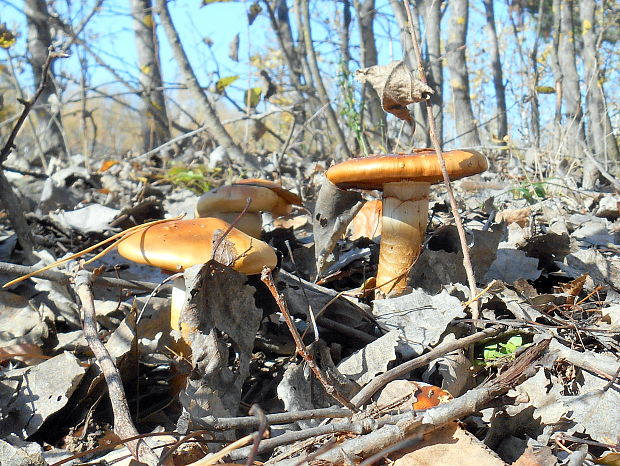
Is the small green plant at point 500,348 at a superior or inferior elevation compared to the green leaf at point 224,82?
inferior

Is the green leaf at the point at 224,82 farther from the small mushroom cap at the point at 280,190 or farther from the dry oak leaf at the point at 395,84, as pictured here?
the dry oak leaf at the point at 395,84

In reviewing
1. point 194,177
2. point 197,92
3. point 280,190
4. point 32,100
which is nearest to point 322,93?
point 197,92

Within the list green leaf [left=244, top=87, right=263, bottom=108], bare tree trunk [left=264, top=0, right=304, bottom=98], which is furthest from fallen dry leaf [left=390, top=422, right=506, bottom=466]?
bare tree trunk [left=264, top=0, right=304, bottom=98]

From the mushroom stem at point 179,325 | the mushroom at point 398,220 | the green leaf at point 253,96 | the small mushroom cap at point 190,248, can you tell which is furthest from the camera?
the green leaf at point 253,96

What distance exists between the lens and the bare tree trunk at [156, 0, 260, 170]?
193 inches

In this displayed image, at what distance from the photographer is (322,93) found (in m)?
5.49

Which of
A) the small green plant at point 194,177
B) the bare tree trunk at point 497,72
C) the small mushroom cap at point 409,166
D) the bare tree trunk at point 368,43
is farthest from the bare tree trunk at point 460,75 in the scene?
the small mushroom cap at point 409,166

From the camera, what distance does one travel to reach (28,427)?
1.61 meters

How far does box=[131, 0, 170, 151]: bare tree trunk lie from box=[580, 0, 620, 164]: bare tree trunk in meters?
4.95

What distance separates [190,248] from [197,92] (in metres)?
3.63

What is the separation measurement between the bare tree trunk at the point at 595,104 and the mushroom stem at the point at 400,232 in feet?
14.2

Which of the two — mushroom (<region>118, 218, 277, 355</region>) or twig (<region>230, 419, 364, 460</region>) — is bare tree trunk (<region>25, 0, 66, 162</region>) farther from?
twig (<region>230, 419, 364, 460</region>)

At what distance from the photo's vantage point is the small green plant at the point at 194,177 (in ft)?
16.4

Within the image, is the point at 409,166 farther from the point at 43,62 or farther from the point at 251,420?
the point at 43,62
